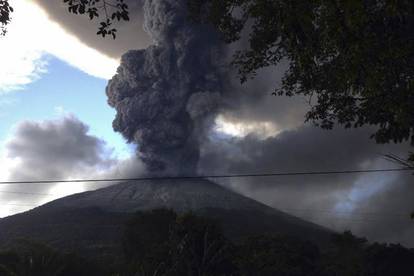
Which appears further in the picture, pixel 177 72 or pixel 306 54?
pixel 177 72

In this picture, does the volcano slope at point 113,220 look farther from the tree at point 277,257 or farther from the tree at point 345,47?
the tree at point 345,47

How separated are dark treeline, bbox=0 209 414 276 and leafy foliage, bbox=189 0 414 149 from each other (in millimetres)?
38812

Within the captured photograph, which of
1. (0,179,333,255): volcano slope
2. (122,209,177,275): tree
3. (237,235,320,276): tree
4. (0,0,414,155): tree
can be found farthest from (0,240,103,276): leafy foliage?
(0,179,333,255): volcano slope

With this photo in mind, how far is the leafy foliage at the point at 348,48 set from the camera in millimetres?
10617

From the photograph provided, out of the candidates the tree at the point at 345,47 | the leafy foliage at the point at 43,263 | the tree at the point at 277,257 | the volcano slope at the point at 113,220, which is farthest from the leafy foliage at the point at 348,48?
the volcano slope at the point at 113,220

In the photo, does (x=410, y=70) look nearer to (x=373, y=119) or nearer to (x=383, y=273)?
(x=373, y=119)

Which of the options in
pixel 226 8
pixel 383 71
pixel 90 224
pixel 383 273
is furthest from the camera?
pixel 90 224

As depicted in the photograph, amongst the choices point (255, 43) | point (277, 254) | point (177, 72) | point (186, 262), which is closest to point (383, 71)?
point (255, 43)

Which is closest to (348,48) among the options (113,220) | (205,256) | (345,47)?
(345,47)

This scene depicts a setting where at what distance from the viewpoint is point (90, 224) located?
151m

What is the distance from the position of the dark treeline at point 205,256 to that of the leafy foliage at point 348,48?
38.8 m

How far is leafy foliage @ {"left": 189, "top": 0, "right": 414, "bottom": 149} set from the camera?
10.6 metres

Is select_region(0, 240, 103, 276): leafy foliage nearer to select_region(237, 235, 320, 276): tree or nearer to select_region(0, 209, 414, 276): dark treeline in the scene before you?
select_region(0, 209, 414, 276): dark treeline

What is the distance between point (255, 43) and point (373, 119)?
12.4 feet
